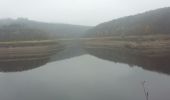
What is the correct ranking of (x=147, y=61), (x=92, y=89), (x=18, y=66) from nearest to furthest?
1. (x=92, y=89)
2. (x=147, y=61)
3. (x=18, y=66)

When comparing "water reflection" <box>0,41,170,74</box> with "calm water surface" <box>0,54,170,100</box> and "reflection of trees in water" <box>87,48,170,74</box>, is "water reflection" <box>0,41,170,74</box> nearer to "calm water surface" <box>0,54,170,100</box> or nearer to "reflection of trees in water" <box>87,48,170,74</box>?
"reflection of trees in water" <box>87,48,170,74</box>

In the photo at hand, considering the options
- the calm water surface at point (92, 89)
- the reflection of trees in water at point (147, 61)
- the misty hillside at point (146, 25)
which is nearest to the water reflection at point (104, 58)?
the reflection of trees in water at point (147, 61)

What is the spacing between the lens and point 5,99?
64.9 ft

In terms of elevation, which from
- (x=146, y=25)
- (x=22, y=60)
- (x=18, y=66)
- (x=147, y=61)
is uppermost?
(x=146, y=25)

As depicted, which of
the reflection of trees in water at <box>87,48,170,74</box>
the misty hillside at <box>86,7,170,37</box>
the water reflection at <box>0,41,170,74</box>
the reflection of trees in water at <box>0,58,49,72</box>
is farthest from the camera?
the misty hillside at <box>86,7,170,37</box>

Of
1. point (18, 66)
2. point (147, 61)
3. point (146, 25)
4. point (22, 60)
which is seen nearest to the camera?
point (147, 61)

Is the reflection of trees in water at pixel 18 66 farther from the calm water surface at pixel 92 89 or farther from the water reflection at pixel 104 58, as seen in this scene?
the calm water surface at pixel 92 89

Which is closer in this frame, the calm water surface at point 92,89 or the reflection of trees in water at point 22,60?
the calm water surface at point 92,89

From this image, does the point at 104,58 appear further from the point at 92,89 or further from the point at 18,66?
the point at 92,89

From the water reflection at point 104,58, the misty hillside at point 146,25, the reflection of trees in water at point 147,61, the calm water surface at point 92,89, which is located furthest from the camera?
the misty hillside at point 146,25

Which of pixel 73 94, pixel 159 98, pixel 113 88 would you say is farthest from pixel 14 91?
pixel 159 98

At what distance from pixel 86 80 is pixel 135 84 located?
481cm

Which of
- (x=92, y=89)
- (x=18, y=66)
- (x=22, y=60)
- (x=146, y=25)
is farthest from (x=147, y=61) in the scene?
(x=146, y=25)

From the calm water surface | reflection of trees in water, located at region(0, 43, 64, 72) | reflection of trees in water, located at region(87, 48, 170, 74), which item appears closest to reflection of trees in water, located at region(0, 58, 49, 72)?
reflection of trees in water, located at region(0, 43, 64, 72)
